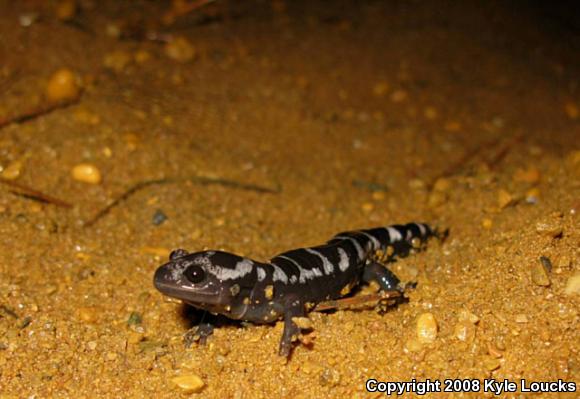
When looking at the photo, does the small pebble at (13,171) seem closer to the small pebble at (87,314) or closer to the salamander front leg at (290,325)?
the small pebble at (87,314)

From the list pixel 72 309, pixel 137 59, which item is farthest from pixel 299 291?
pixel 137 59

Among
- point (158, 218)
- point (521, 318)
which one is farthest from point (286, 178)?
point (521, 318)

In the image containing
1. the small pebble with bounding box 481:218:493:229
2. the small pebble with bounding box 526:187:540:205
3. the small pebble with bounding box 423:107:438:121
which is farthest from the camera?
the small pebble with bounding box 423:107:438:121

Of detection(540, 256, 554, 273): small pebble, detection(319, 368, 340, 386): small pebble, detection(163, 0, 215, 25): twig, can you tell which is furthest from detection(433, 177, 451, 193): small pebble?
detection(163, 0, 215, 25): twig

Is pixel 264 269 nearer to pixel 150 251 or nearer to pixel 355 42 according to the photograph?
Result: pixel 150 251

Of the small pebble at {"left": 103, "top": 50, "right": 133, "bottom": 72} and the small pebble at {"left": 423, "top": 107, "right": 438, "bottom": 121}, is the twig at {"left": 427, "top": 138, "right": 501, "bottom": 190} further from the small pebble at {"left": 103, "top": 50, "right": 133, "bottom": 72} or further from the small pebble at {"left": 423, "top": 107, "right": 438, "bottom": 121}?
the small pebble at {"left": 103, "top": 50, "right": 133, "bottom": 72}

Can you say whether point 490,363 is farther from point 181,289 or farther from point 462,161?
point 462,161
